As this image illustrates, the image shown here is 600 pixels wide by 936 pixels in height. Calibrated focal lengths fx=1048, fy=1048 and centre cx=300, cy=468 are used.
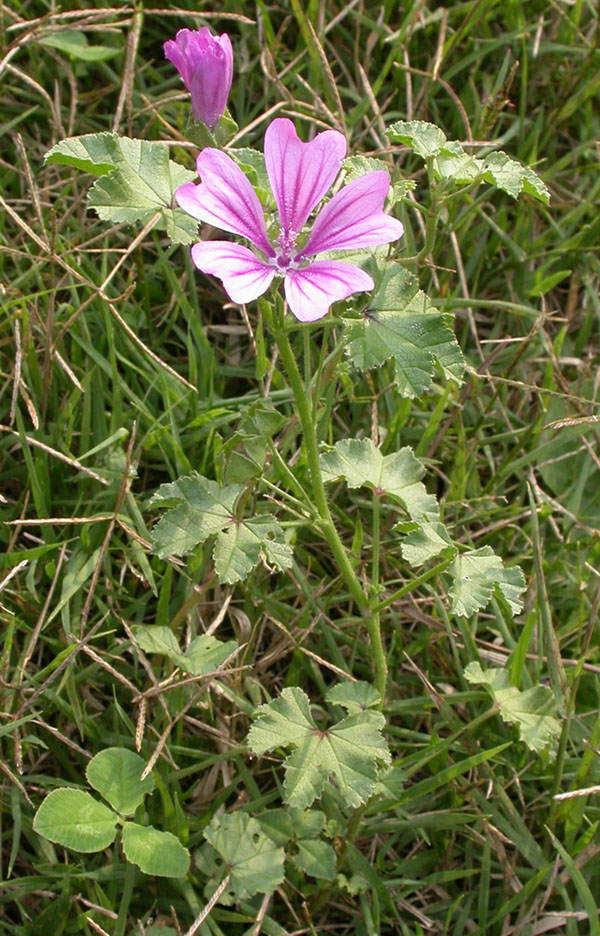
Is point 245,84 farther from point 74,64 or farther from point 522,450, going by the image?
point 522,450

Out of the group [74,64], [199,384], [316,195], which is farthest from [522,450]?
[74,64]

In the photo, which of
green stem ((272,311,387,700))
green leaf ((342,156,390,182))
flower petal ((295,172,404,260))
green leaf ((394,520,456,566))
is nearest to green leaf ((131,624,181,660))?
green stem ((272,311,387,700))

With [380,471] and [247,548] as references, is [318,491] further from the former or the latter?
[380,471]

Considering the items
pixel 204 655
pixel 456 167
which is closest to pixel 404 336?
pixel 456 167

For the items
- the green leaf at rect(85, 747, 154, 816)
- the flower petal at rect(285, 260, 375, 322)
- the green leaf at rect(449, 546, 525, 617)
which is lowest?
the green leaf at rect(85, 747, 154, 816)

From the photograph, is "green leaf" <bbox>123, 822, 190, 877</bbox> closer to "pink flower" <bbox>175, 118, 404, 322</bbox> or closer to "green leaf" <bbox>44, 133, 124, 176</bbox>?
"pink flower" <bbox>175, 118, 404, 322</bbox>

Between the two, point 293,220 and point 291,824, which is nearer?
point 293,220
